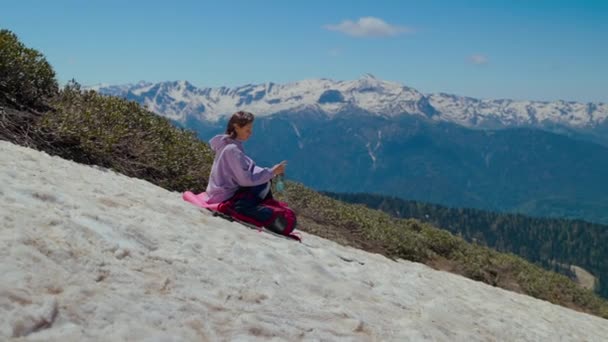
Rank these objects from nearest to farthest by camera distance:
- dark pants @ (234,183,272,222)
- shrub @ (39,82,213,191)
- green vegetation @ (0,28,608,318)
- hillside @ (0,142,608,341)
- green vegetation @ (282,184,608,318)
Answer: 1. hillside @ (0,142,608,341)
2. dark pants @ (234,183,272,222)
3. shrub @ (39,82,213,191)
4. green vegetation @ (0,28,608,318)
5. green vegetation @ (282,184,608,318)

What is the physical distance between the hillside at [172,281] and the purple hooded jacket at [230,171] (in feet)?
3.11

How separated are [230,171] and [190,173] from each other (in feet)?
22.9

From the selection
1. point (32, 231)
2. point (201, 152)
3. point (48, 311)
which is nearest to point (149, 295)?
point (48, 311)

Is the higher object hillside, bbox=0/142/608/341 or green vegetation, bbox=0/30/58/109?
green vegetation, bbox=0/30/58/109

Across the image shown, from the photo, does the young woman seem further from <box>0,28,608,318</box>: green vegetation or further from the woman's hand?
<box>0,28,608,318</box>: green vegetation

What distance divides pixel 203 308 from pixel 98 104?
14.1 metres

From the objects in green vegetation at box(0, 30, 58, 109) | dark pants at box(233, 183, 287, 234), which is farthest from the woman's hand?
green vegetation at box(0, 30, 58, 109)

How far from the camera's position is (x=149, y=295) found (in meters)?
6.87

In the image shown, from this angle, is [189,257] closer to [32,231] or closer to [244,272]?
[244,272]

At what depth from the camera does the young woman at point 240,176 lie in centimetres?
1225

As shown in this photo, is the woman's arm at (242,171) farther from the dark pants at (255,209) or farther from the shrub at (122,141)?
the shrub at (122,141)

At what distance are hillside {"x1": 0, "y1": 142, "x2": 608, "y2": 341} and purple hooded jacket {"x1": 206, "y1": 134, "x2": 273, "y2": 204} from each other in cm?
95

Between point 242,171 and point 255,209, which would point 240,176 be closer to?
point 242,171

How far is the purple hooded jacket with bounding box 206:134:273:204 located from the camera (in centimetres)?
1223
